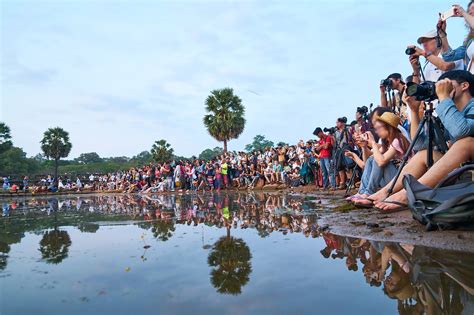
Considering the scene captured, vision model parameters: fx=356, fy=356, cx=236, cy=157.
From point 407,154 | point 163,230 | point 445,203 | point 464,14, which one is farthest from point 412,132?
point 163,230

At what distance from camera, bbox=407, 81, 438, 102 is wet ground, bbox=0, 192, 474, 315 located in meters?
1.07

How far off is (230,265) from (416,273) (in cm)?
95

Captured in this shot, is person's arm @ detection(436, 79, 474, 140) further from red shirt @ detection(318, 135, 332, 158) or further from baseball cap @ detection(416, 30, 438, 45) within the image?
red shirt @ detection(318, 135, 332, 158)

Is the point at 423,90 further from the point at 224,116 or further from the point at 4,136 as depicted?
the point at 4,136

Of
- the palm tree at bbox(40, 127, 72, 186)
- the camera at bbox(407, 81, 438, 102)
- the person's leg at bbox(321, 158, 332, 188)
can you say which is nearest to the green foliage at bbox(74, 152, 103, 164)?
the palm tree at bbox(40, 127, 72, 186)

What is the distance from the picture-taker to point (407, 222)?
9.62 feet

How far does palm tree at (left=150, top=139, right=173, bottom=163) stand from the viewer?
37594 mm

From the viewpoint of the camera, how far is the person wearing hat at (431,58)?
149 inches

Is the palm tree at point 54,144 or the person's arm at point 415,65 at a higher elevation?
the palm tree at point 54,144

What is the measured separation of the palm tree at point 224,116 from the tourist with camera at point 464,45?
2543 cm

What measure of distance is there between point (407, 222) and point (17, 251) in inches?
122

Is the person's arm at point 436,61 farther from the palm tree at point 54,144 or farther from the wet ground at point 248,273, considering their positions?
the palm tree at point 54,144

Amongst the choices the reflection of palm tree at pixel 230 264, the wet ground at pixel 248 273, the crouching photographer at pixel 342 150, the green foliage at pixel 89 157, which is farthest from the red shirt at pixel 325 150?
the green foliage at pixel 89 157

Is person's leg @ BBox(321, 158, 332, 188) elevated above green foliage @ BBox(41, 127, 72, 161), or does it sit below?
below
